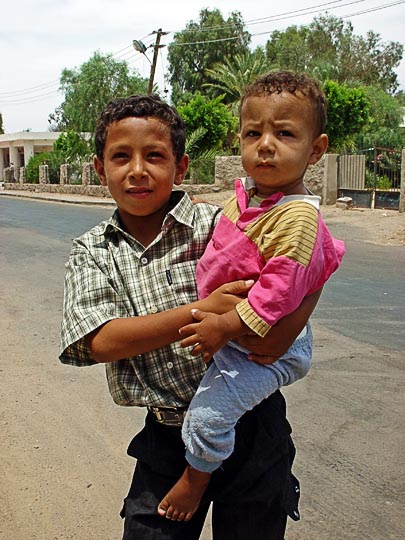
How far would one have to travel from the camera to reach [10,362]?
5.33 metres

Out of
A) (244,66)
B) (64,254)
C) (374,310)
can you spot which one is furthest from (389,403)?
(244,66)

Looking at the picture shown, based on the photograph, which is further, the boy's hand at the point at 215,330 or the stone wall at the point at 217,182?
the stone wall at the point at 217,182

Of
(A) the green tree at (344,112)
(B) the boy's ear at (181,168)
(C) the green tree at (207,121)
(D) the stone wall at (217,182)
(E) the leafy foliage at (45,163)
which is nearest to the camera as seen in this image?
(B) the boy's ear at (181,168)

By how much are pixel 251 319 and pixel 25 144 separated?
56.4 metres

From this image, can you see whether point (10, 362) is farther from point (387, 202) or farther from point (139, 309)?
point (387, 202)

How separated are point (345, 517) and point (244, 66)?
3616cm

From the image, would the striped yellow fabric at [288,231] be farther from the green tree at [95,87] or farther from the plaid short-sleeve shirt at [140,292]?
the green tree at [95,87]

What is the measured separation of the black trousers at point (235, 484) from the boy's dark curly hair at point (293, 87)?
2.57 feet

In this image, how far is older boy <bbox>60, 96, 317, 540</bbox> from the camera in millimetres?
1748

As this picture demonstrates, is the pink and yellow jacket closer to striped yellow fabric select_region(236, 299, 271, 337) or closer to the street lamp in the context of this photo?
striped yellow fabric select_region(236, 299, 271, 337)

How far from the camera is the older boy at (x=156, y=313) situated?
5.74 ft

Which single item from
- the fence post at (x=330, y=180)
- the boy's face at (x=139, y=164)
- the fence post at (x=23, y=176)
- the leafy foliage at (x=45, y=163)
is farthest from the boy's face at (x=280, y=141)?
the fence post at (x=23, y=176)

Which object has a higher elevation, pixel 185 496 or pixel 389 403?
pixel 185 496

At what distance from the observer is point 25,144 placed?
180 ft
